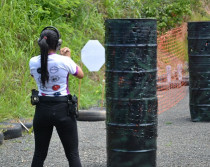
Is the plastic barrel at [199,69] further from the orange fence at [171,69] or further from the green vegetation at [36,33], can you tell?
the green vegetation at [36,33]

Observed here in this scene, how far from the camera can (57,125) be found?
196 inches

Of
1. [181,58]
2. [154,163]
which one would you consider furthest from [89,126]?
[181,58]

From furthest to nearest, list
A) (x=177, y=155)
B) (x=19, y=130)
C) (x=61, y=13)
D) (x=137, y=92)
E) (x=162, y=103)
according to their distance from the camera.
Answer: (x=61, y=13), (x=162, y=103), (x=19, y=130), (x=177, y=155), (x=137, y=92)

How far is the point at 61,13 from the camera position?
14.3 m

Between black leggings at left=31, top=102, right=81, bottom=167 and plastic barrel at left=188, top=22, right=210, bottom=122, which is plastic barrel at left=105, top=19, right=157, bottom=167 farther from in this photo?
plastic barrel at left=188, top=22, right=210, bottom=122

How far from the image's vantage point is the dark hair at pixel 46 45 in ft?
16.2

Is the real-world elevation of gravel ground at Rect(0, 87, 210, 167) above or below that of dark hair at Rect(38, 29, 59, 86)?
below

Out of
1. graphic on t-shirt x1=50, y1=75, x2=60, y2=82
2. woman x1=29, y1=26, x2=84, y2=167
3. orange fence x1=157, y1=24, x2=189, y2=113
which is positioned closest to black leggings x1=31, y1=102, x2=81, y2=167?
woman x1=29, y1=26, x2=84, y2=167

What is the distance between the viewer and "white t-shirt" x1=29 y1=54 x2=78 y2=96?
498 cm

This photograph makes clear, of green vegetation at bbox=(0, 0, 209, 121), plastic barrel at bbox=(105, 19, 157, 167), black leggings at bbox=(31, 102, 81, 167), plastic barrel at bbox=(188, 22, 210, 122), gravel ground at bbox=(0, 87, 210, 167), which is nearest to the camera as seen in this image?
black leggings at bbox=(31, 102, 81, 167)

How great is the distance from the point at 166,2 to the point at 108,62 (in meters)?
15.6

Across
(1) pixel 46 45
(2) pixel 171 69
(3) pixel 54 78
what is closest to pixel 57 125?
(3) pixel 54 78

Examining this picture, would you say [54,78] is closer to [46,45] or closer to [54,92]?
[54,92]

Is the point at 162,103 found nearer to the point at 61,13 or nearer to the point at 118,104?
the point at 61,13
